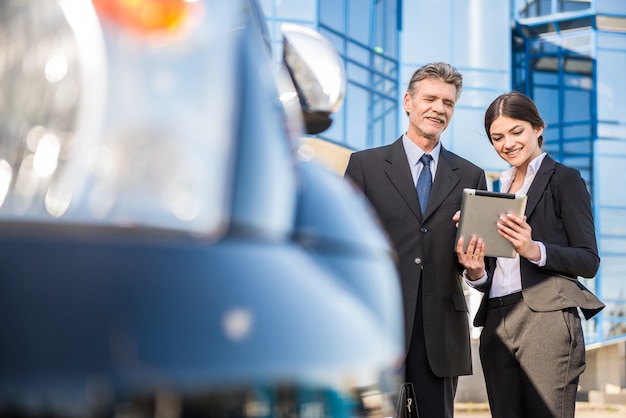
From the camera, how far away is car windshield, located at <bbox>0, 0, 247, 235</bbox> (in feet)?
3.98

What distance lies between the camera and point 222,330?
42.6 inches

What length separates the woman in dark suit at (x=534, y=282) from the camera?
10.6 feet

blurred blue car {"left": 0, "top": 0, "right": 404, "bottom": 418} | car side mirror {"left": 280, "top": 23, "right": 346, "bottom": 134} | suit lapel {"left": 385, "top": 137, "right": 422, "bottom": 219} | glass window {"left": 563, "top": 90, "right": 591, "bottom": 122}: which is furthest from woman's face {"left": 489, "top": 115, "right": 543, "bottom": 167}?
glass window {"left": 563, "top": 90, "right": 591, "bottom": 122}

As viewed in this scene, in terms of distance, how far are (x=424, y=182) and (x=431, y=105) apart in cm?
31

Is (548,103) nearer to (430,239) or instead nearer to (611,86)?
(611,86)

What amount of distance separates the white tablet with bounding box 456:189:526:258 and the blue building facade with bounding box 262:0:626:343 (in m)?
15.3

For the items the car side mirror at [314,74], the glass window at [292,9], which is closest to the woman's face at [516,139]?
the car side mirror at [314,74]

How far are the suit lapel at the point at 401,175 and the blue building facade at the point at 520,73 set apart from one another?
1498cm

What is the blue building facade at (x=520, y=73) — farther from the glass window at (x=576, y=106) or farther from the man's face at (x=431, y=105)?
the man's face at (x=431, y=105)

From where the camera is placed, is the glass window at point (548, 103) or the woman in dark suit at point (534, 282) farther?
the glass window at point (548, 103)

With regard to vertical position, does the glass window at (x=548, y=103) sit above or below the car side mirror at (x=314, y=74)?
above

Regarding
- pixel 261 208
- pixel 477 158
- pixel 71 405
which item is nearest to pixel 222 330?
pixel 71 405

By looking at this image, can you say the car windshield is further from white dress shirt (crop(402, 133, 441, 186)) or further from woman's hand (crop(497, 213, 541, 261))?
white dress shirt (crop(402, 133, 441, 186))

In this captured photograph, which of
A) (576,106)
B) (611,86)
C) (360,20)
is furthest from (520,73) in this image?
(360,20)
